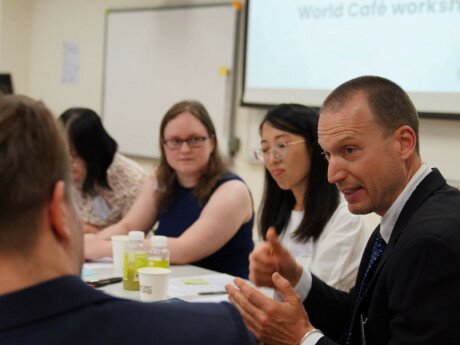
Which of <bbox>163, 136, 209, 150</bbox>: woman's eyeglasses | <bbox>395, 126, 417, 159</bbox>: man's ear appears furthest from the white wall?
<bbox>395, 126, 417, 159</bbox>: man's ear

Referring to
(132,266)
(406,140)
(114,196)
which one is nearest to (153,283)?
(132,266)

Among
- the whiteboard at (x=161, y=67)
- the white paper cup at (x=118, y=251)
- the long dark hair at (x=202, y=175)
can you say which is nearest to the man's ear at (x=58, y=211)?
the white paper cup at (x=118, y=251)

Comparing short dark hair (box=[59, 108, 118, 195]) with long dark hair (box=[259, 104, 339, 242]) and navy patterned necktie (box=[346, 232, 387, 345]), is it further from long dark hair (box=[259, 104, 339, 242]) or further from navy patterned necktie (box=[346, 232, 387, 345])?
navy patterned necktie (box=[346, 232, 387, 345])

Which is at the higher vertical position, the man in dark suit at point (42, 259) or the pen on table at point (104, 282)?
the man in dark suit at point (42, 259)

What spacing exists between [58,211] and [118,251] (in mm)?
1537

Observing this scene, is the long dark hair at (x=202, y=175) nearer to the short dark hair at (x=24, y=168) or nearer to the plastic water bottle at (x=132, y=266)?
the plastic water bottle at (x=132, y=266)

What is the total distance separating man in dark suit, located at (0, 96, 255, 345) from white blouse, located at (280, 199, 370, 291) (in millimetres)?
1441

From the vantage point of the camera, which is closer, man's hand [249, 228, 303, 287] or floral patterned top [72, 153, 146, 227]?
man's hand [249, 228, 303, 287]

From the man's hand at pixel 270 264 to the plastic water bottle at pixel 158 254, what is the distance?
1.46ft

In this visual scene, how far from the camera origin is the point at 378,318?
137cm

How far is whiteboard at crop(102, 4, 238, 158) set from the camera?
4090 millimetres

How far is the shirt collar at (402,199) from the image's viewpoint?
1478 millimetres

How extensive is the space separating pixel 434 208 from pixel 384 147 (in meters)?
0.23

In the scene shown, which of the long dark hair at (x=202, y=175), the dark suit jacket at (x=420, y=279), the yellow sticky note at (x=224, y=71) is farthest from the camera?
the yellow sticky note at (x=224, y=71)
